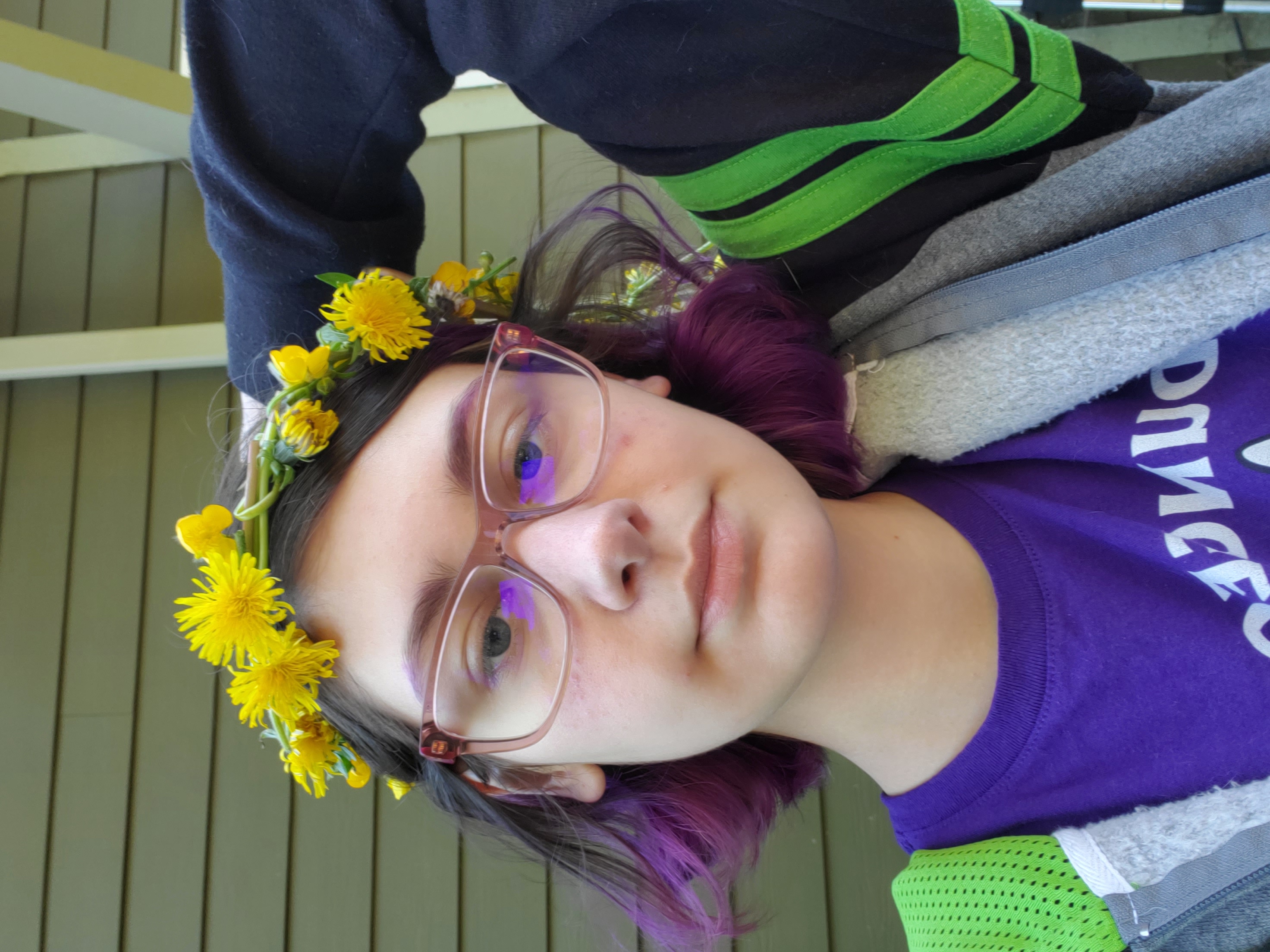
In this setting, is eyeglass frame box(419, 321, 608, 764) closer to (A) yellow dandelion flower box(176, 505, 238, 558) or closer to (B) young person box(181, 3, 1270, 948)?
(B) young person box(181, 3, 1270, 948)

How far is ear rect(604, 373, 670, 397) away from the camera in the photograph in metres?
0.91

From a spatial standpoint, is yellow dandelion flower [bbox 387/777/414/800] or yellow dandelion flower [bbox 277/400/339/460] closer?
yellow dandelion flower [bbox 277/400/339/460]

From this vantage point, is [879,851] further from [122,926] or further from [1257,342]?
[122,926]

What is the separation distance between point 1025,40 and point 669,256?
0.48m

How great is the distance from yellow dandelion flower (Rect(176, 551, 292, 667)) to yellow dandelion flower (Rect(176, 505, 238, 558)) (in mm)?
12

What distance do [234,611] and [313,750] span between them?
0.73 feet

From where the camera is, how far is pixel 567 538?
2.42ft

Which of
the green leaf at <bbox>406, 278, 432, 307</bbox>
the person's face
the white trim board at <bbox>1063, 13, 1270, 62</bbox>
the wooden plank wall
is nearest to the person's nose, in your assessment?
the person's face

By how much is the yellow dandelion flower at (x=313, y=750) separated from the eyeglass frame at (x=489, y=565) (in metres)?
0.15

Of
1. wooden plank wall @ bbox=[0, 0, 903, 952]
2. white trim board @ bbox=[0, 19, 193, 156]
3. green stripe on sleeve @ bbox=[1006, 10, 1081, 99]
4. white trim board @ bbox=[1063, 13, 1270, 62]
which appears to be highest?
white trim board @ bbox=[1063, 13, 1270, 62]

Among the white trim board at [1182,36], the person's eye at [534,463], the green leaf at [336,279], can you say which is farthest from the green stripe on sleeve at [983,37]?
the white trim board at [1182,36]

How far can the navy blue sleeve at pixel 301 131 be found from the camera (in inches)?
30.7

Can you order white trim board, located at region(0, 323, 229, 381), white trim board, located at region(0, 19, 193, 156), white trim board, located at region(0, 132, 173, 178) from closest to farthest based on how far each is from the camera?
white trim board, located at region(0, 19, 193, 156)
white trim board, located at region(0, 323, 229, 381)
white trim board, located at region(0, 132, 173, 178)

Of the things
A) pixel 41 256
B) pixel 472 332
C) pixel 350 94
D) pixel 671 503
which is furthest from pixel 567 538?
pixel 41 256
